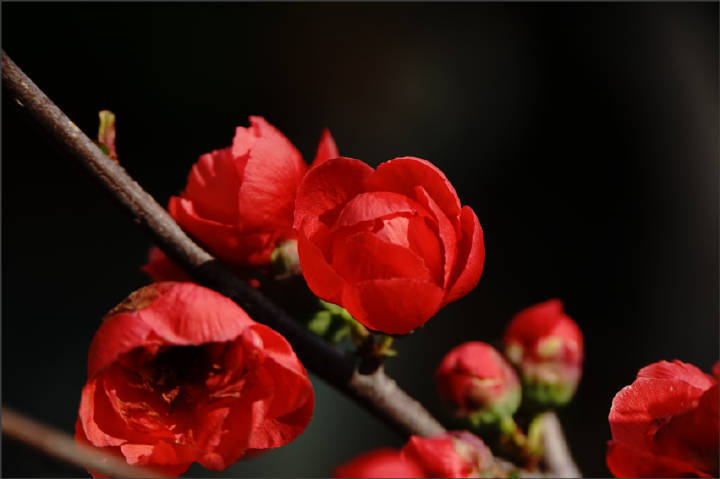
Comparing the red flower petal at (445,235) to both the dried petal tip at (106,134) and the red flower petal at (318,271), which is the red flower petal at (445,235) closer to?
the red flower petal at (318,271)

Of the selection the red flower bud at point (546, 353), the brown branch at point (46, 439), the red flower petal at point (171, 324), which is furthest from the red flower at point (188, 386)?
the red flower bud at point (546, 353)

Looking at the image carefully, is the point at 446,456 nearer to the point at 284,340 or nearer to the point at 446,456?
the point at 446,456

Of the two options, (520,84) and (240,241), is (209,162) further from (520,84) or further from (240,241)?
(520,84)

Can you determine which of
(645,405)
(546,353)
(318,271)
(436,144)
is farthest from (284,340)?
(436,144)

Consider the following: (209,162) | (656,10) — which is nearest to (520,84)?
(656,10)

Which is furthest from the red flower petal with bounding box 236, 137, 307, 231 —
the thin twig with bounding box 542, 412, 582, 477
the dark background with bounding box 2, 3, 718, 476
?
the dark background with bounding box 2, 3, 718, 476

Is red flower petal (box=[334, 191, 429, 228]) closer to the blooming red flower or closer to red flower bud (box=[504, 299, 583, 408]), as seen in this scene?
the blooming red flower
